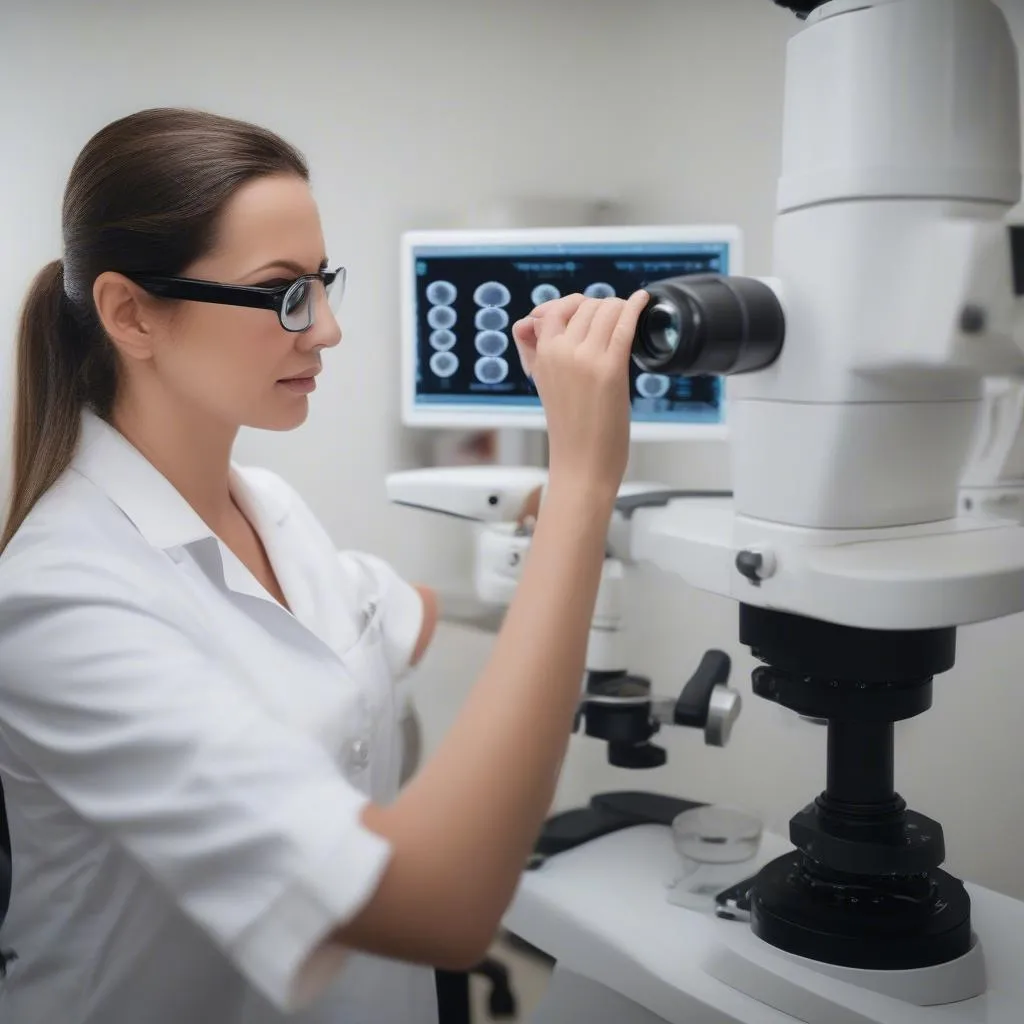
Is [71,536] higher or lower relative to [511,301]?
lower

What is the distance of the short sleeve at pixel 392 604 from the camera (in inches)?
46.7

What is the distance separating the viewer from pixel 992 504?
0.81 metres

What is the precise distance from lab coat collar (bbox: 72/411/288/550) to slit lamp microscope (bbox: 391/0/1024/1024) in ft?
1.29

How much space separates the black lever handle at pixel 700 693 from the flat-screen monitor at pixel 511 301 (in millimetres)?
446

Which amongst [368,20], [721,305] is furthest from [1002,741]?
[368,20]

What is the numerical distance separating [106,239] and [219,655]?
0.34 m

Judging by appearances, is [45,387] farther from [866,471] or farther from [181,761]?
[866,471]

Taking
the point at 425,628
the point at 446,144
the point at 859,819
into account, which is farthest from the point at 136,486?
the point at 446,144

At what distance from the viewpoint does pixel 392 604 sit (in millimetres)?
1225

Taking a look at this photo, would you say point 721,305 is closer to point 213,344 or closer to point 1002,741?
point 213,344

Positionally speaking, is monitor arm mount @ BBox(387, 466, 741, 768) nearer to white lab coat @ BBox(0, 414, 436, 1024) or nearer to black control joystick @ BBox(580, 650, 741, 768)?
black control joystick @ BBox(580, 650, 741, 768)

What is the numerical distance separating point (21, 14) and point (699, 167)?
3.51ft

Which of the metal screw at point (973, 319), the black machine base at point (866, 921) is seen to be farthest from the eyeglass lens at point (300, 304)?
the black machine base at point (866, 921)

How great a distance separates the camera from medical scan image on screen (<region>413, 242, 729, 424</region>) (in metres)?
1.44
